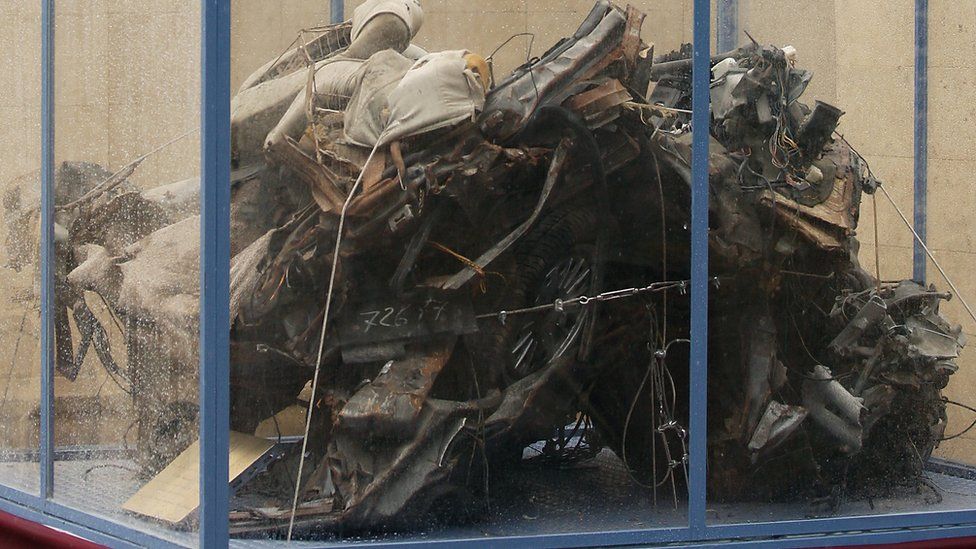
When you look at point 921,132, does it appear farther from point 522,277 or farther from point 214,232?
point 214,232

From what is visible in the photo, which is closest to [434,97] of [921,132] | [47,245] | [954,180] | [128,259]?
[128,259]

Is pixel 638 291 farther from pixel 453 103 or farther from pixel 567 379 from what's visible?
pixel 453 103

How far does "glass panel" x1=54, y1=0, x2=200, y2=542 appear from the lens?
4090mm

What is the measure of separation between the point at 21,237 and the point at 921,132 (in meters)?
3.06

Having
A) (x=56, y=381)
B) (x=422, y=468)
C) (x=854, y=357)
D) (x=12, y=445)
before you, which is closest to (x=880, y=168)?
(x=854, y=357)

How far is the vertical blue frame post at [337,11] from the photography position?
4117mm

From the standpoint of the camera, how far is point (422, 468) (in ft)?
13.8

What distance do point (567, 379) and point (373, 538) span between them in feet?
2.53

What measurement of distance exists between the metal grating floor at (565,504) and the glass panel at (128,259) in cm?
1

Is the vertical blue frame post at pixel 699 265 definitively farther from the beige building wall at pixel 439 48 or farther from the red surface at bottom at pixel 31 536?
the red surface at bottom at pixel 31 536

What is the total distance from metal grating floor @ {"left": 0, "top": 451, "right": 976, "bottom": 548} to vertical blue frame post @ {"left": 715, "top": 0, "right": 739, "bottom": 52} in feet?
4.34

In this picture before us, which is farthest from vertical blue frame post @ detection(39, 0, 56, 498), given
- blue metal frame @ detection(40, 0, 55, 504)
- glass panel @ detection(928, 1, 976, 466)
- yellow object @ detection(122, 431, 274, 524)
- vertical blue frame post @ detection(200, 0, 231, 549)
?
glass panel @ detection(928, 1, 976, 466)

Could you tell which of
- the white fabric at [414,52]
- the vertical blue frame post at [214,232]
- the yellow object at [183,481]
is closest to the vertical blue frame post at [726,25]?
the white fabric at [414,52]

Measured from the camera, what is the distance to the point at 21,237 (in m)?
5.05
